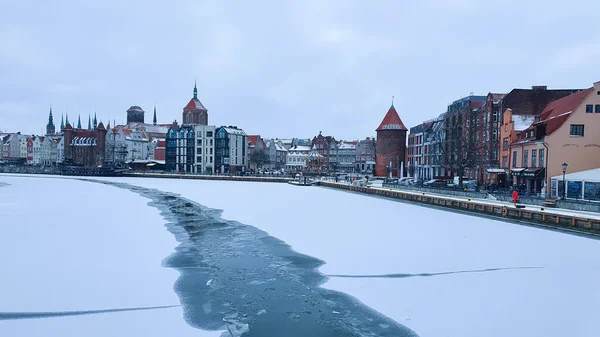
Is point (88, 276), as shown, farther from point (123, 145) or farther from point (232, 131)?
point (123, 145)

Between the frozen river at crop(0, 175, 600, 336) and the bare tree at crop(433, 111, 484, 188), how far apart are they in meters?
23.1

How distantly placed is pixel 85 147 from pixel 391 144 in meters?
92.6

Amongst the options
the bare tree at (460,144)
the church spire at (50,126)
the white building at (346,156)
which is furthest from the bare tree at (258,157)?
the church spire at (50,126)

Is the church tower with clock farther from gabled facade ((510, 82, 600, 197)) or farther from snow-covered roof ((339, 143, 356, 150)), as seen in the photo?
gabled facade ((510, 82, 600, 197))

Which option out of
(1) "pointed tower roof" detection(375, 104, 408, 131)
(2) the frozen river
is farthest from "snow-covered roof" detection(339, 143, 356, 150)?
(2) the frozen river

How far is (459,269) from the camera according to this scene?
15.2m

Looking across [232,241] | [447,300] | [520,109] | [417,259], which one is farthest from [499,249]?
[520,109]

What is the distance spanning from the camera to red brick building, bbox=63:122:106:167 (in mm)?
121000

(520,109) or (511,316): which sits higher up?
(520,109)

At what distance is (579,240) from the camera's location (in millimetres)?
21172

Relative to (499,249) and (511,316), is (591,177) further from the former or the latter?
(511,316)

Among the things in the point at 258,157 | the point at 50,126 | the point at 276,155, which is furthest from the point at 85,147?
the point at 50,126

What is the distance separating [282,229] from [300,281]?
10.0 metres

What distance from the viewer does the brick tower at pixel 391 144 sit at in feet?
273
